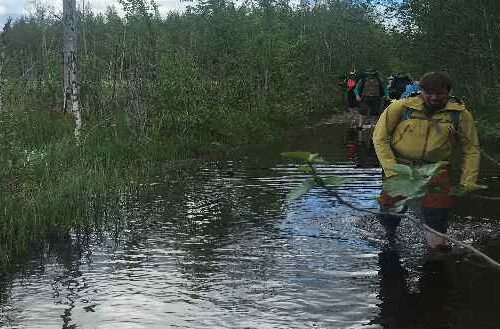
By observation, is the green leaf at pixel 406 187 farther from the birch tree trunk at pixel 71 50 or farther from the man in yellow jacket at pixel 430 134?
the birch tree trunk at pixel 71 50

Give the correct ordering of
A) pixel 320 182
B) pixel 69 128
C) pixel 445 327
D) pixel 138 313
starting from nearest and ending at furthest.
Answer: pixel 320 182 < pixel 445 327 < pixel 138 313 < pixel 69 128

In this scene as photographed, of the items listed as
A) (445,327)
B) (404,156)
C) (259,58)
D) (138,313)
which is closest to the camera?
(445,327)

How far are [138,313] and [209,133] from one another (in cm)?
1256

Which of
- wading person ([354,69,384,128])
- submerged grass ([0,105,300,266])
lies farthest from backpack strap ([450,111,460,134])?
wading person ([354,69,384,128])

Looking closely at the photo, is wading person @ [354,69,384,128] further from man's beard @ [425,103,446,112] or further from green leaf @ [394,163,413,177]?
green leaf @ [394,163,413,177]

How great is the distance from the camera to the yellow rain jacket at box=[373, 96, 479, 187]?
5.71 metres

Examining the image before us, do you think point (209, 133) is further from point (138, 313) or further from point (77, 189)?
point (138, 313)

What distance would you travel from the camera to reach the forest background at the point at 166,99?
7859mm

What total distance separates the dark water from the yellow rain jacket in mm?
1111

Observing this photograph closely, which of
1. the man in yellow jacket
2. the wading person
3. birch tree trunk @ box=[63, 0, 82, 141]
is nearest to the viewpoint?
the man in yellow jacket

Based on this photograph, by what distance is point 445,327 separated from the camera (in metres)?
4.72

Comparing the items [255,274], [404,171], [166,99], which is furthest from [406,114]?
[166,99]

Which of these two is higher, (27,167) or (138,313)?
(27,167)

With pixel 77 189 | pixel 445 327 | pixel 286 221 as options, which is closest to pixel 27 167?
pixel 77 189
